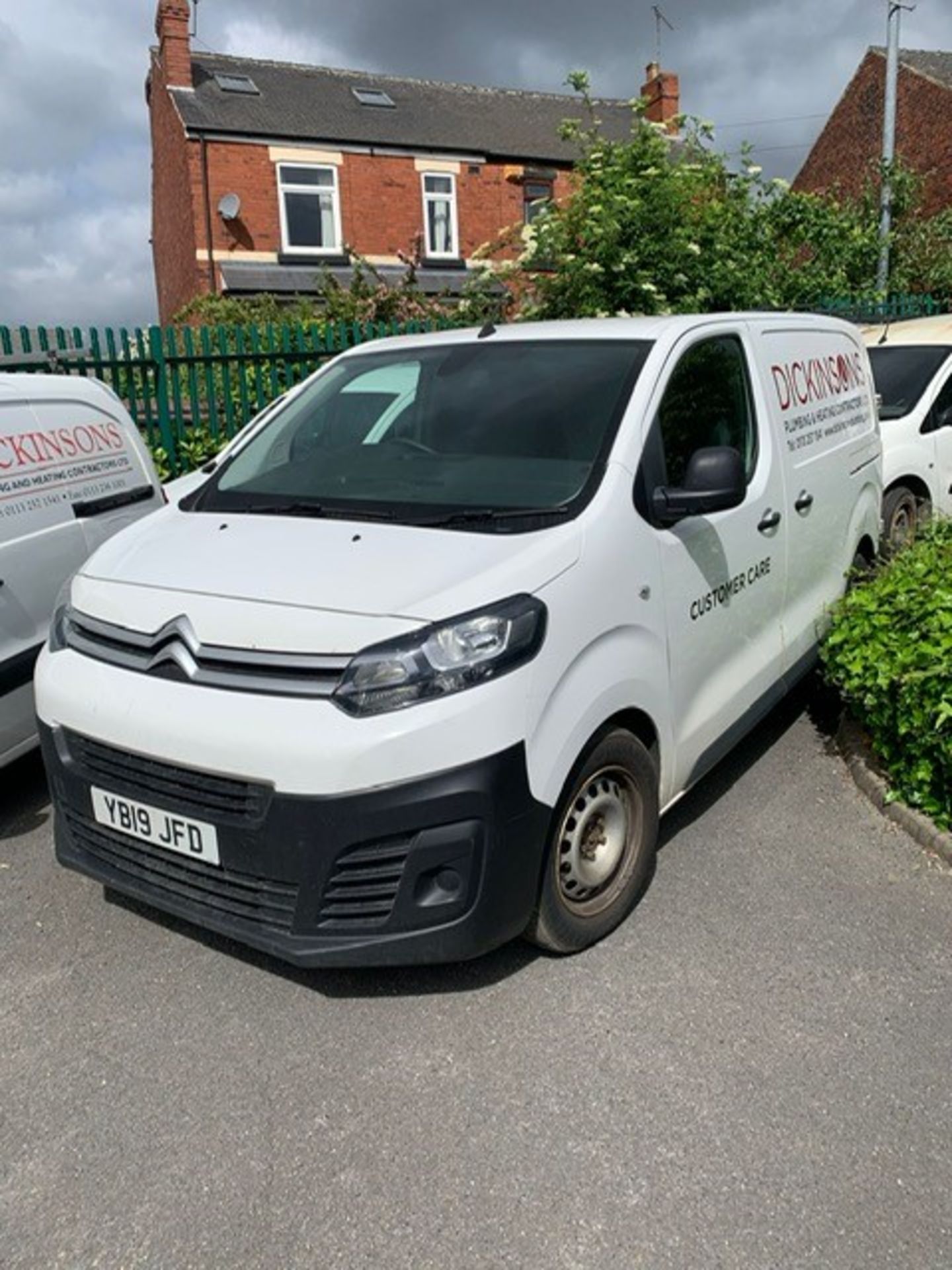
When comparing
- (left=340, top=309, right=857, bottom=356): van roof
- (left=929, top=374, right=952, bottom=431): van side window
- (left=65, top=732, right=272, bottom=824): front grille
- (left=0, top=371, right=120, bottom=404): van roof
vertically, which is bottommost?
(left=65, top=732, right=272, bottom=824): front grille

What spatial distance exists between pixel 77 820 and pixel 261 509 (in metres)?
1.16

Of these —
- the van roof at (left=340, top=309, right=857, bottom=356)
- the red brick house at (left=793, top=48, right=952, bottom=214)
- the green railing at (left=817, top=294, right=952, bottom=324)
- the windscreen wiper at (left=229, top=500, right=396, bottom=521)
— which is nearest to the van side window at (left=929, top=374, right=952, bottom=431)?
the van roof at (left=340, top=309, right=857, bottom=356)

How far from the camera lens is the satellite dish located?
2153 centimetres

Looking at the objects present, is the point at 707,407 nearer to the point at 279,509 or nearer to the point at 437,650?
the point at 279,509

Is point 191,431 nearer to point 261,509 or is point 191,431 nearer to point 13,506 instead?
point 13,506

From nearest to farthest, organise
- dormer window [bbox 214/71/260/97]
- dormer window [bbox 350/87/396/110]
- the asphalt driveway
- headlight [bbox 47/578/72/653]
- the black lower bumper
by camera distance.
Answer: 1. the asphalt driveway
2. the black lower bumper
3. headlight [bbox 47/578/72/653]
4. dormer window [bbox 214/71/260/97]
5. dormer window [bbox 350/87/396/110]

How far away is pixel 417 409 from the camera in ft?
11.9

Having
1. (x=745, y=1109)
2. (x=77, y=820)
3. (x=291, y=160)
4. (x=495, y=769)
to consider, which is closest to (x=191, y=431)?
(x=77, y=820)

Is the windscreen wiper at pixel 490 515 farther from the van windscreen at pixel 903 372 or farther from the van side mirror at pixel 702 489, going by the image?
the van windscreen at pixel 903 372

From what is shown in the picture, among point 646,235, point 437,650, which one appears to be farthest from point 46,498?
point 646,235

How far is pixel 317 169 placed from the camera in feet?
74.3

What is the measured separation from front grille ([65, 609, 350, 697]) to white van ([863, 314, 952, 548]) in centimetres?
504

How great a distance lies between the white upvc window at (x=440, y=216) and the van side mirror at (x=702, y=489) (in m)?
22.8

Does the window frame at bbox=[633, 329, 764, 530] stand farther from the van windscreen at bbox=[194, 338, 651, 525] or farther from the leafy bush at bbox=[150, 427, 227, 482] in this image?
the leafy bush at bbox=[150, 427, 227, 482]
